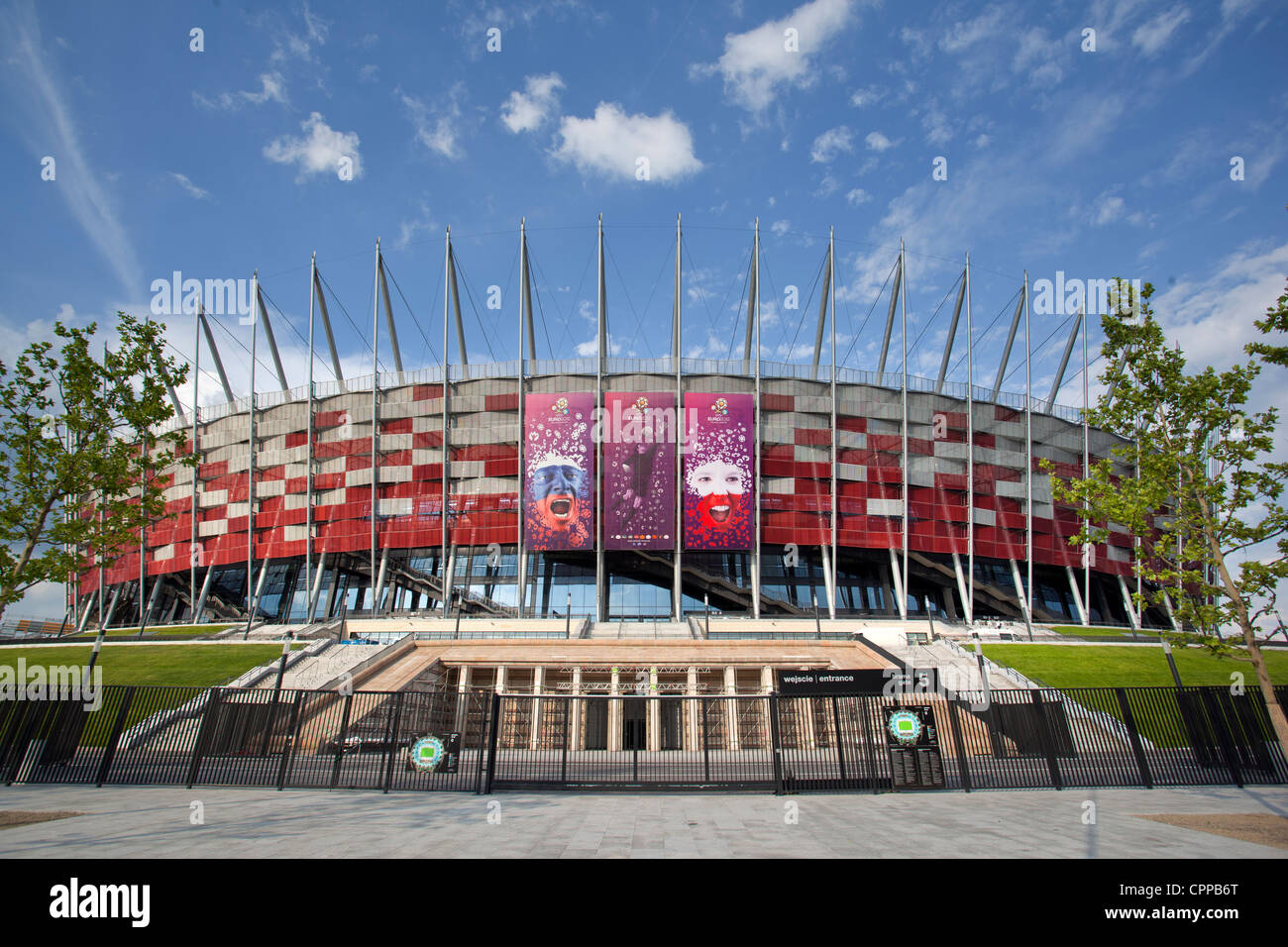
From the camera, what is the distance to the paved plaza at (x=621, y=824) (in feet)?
32.9

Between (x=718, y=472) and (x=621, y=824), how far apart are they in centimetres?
5226

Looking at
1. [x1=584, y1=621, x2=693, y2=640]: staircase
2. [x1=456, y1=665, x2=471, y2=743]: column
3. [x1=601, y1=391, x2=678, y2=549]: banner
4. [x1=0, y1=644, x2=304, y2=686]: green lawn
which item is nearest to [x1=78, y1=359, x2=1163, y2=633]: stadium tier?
[x1=601, y1=391, x2=678, y2=549]: banner

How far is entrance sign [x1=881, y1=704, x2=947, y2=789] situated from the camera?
17750 mm

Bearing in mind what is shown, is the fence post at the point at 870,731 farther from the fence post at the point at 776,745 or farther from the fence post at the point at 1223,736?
the fence post at the point at 1223,736

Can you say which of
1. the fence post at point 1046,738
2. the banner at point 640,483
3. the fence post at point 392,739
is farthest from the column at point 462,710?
the banner at point 640,483

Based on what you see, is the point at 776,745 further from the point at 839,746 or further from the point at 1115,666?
the point at 1115,666

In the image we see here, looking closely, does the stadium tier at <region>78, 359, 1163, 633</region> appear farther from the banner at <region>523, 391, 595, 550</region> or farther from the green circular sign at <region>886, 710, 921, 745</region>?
the green circular sign at <region>886, 710, 921, 745</region>

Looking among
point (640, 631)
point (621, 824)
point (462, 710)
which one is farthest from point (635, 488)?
point (621, 824)

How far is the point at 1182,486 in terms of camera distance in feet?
58.2

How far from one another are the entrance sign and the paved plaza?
1.95ft

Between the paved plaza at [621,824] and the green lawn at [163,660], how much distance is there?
2487 cm

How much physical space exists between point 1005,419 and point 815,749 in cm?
6677
